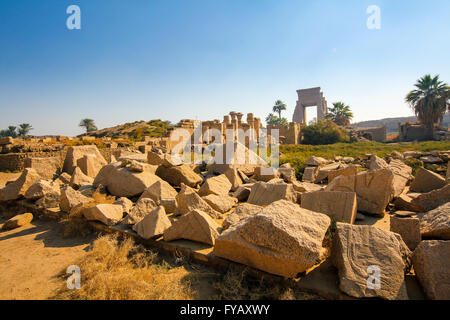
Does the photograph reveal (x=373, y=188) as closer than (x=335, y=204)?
No

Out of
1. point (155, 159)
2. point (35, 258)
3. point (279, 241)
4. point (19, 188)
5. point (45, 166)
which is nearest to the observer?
point (279, 241)

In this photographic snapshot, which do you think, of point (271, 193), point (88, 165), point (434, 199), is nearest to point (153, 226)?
point (271, 193)

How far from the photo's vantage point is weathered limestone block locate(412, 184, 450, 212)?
357 cm

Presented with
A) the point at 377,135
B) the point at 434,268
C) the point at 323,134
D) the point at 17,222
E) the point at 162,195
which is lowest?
the point at 17,222

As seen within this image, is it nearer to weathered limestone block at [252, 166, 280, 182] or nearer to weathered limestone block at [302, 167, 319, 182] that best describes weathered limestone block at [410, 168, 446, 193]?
weathered limestone block at [302, 167, 319, 182]

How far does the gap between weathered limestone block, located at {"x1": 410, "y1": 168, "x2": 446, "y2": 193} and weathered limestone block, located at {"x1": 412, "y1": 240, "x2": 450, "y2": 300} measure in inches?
140

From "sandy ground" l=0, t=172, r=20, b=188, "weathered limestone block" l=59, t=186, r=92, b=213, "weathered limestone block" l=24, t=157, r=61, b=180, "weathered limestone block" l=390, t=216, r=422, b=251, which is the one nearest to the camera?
"weathered limestone block" l=390, t=216, r=422, b=251

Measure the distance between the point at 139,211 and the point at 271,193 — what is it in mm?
2219

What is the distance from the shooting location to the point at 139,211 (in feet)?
12.3

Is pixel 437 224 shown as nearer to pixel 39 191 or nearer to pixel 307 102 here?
pixel 39 191

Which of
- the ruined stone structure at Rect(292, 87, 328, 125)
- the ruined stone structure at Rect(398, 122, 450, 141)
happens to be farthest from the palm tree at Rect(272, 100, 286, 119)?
the ruined stone structure at Rect(398, 122, 450, 141)

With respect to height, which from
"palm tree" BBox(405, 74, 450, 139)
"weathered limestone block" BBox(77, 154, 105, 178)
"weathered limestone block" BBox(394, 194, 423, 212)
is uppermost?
"palm tree" BBox(405, 74, 450, 139)

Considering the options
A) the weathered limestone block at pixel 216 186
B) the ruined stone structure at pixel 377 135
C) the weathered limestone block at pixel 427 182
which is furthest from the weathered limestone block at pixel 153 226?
the ruined stone structure at pixel 377 135
